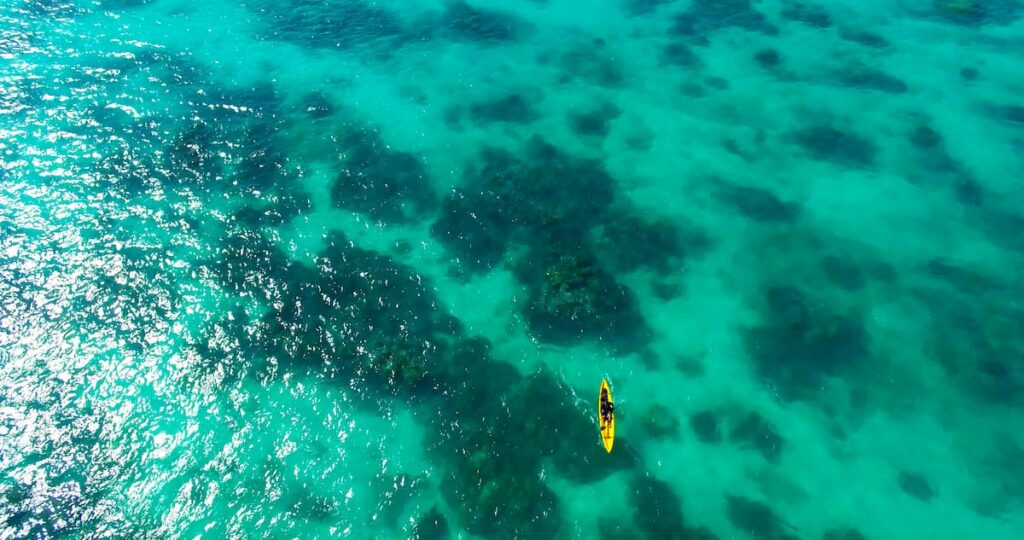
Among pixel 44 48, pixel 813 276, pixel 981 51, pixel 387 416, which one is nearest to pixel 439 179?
pixel 387 416

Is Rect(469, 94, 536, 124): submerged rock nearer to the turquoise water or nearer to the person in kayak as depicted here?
the turquoise water

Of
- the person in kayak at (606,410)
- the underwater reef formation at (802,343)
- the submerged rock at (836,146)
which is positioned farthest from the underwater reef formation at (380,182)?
the submerged rock at (836,146)

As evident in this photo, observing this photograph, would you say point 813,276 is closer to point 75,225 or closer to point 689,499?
point 689,499

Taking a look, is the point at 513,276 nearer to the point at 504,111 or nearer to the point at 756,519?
the point at 504,111

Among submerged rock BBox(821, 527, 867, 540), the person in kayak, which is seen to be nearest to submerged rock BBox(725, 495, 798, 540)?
submerged rock BBox(821, 527, 867, 540)

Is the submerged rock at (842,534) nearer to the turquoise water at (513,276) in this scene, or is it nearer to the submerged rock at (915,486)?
the turquoise water at (513,276)

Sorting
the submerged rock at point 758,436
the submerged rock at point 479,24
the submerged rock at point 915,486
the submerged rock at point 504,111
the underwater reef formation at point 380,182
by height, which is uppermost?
the submerged rock at point 479,24

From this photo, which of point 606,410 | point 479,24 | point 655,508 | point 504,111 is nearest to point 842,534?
point 655,508
